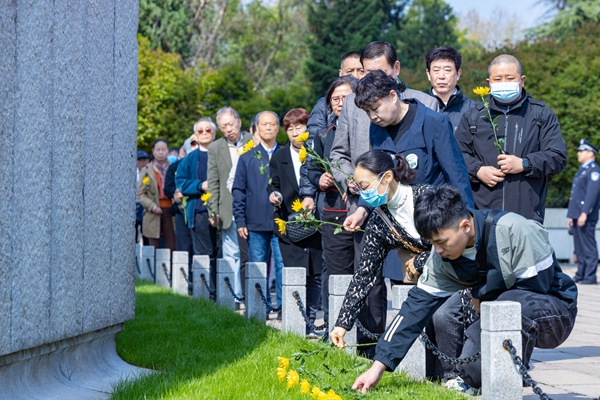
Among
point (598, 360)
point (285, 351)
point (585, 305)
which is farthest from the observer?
point (585, 305)

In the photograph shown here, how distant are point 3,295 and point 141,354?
236cm

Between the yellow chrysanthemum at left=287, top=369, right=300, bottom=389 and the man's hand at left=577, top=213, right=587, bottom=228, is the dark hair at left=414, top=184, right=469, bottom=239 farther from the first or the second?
the man's hand at left=577, top=213, right=587, bottom=228

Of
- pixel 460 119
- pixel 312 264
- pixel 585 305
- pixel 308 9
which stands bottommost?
pixel 585 305

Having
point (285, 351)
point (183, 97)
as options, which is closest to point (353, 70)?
point (285, 351)

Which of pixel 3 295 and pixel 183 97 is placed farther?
pixel 183 97

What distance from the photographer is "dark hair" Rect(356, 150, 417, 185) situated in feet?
18.4

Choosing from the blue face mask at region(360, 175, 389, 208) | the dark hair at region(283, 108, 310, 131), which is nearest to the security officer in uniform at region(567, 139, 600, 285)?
the dark hair at region(283, 108, 310, 131)

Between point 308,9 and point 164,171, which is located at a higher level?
point 308,9

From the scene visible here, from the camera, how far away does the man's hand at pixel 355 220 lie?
6.65 meters

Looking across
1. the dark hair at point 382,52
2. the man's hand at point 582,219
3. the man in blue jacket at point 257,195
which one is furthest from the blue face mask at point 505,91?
the man's hand at point 582,219

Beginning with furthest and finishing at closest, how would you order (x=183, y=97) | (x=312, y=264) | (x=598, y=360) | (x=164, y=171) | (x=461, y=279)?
1. (x=183, y=97)
2. (x=164, y=171)
3. (x=312, y=264)
4. (x=598, y=360)
5. (x=461, y=279)

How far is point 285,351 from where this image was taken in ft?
→ 22.6

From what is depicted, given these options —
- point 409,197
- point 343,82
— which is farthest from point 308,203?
point 409,197

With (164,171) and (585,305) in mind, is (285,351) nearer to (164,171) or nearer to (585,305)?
(585,305)
